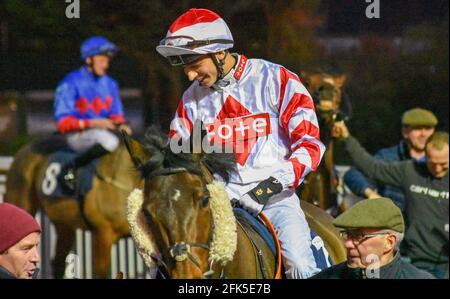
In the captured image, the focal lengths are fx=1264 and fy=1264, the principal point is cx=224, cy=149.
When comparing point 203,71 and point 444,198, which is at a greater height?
point 203,71

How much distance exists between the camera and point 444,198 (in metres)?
8.70

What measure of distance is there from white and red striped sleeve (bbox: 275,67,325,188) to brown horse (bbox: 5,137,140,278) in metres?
3.54

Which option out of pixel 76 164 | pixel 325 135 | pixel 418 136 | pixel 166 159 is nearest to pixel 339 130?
pixel 325 135

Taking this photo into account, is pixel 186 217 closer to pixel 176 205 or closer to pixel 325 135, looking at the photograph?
pixel 176 205

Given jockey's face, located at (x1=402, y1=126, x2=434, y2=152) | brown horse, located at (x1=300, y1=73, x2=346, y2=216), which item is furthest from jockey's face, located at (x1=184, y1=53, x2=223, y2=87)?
jockey's face, located at (x1=402, y1=126, x2=434, y2=152)

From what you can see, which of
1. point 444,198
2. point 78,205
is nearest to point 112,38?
point 78,205

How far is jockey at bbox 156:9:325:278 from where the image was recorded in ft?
17.6

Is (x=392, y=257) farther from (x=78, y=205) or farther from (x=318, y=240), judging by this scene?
(x=78, y=205)

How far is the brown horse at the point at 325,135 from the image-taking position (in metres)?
8.09

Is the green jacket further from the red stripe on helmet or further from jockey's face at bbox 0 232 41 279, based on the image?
jockey's face at bbox 0 232 41 279

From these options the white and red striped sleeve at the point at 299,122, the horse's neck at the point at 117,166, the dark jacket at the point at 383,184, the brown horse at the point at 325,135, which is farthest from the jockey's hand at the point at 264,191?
the horse's neck at the point at 117,166

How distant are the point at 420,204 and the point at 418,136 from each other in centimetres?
58

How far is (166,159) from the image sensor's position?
5066 millimetres

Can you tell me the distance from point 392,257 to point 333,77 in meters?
4.32
